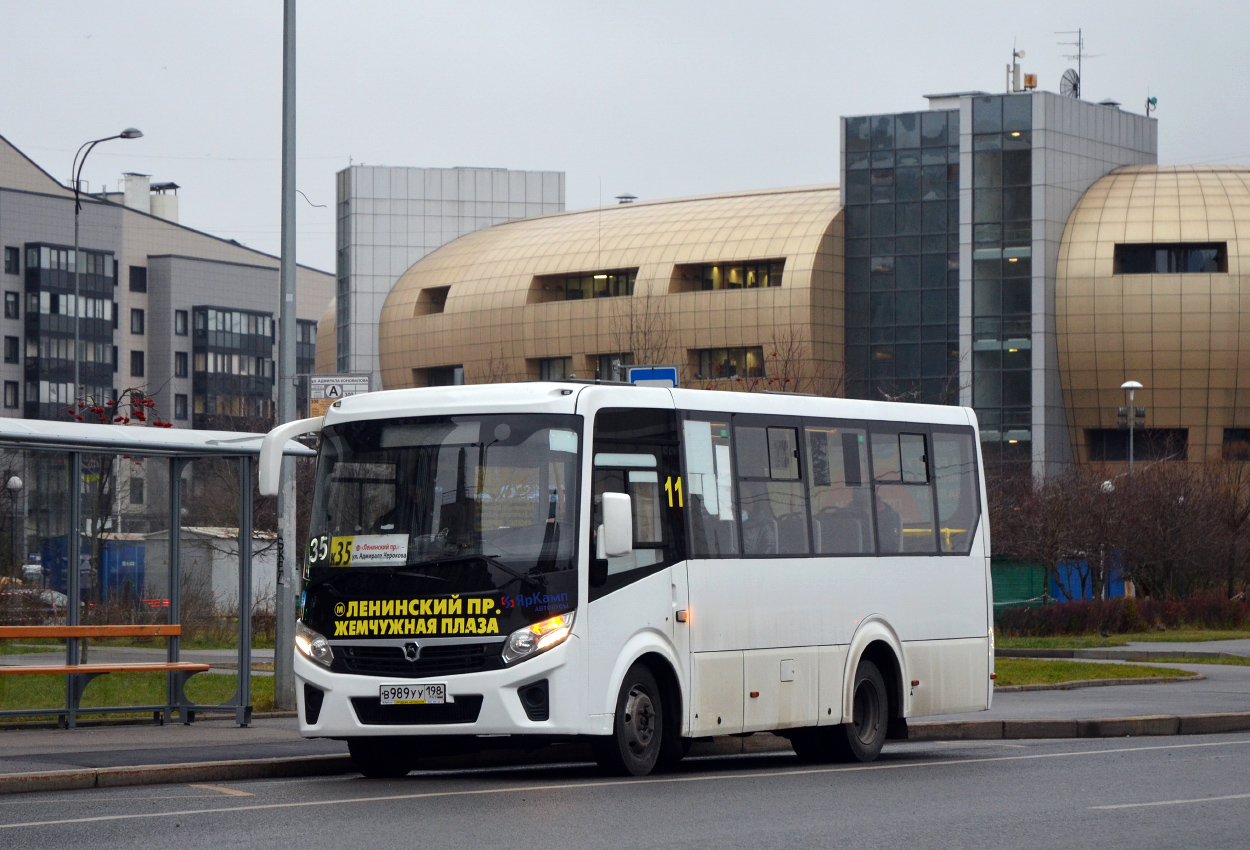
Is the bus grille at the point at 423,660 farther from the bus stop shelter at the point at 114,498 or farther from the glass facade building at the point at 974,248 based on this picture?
the glass facade building at the point at 974,248

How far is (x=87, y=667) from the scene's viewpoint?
641 inches

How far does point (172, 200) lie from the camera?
13588 cm

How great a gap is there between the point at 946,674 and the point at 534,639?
17.3 ft

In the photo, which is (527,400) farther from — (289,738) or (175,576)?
(175,576)

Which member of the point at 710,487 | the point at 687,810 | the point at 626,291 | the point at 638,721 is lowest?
the point at 687,810

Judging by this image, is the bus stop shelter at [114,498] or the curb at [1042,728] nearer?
the bus stop shelter at [114,498]

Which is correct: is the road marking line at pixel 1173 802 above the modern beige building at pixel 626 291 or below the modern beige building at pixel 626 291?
below

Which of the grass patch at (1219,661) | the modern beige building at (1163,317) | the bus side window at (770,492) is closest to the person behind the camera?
the bus side window at (770,492)

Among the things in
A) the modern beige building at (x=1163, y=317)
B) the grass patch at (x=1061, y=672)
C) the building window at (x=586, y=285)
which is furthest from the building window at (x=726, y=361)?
the grass patch at (x=1061, y=672)

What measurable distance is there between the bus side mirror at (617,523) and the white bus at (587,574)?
0.05 feet

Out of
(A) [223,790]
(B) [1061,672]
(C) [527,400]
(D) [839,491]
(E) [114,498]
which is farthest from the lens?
(B) [1061,672]

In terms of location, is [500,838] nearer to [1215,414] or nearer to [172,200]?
[1215,414]

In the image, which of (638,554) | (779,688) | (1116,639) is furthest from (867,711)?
(1116,639)

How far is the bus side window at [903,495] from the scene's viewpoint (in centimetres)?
1552
